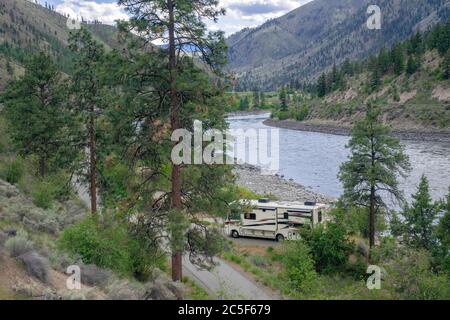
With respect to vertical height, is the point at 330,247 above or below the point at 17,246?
below

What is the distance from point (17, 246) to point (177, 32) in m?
7.85

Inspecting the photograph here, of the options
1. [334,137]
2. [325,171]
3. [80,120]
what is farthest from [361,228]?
[334,137]

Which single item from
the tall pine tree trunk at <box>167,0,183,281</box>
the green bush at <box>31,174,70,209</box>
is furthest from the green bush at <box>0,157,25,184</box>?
the tall pine tree trunk at <box>167,0,183,281</box>

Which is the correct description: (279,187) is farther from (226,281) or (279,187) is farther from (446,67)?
(446,67)

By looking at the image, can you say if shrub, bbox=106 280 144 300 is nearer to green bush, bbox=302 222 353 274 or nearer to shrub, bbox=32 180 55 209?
green bush, bbox=302 222 353 274

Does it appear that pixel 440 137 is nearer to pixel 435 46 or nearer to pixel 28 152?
pixel 435 46

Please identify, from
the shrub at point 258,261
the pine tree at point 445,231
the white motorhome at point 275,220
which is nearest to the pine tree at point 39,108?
the white motorhome at point 275,220

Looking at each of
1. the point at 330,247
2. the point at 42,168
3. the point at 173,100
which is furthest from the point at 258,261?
the point at 42,168

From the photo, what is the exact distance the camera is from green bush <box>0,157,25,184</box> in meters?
30.5

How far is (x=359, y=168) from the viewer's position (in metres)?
26.6

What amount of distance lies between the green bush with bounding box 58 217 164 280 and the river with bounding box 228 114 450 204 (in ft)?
96.6

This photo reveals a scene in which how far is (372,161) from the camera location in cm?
2634
